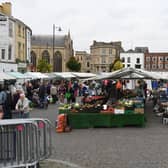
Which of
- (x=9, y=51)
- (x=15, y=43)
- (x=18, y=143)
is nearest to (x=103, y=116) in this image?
(x=18, y=143)

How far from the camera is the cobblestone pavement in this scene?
Answer: 9750 millimetres

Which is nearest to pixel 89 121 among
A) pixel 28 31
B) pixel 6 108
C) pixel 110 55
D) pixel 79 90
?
pixel 6 108

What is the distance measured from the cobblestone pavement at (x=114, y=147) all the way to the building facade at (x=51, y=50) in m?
98.4

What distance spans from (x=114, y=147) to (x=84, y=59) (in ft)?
499

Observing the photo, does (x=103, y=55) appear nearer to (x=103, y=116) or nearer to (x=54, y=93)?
(x=54, y=93)

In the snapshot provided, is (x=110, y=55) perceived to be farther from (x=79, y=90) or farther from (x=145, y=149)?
(x=145, y=149)

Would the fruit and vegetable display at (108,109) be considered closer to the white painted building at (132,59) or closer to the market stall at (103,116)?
the market stall at (103,116)

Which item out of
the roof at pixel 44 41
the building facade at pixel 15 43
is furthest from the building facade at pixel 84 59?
the building facade at pixel 15 43

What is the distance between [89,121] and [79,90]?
22.8 m

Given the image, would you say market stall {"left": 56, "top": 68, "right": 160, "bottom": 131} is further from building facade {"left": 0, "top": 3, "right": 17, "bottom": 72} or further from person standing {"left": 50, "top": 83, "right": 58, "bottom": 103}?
building facade {"left": 0, "top": 3, "right": 17, "bottom": 72}

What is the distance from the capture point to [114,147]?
38.6 feet

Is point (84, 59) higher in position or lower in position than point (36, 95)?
higher

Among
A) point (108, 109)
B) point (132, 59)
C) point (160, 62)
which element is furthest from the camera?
point (132, 59)

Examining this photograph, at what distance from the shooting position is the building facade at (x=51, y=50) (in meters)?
116
